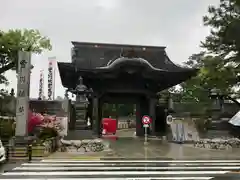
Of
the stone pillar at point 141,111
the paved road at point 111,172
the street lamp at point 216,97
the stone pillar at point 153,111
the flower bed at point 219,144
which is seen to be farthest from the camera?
the stone pillar at point 141,111

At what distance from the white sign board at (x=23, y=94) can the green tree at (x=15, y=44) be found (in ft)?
40.1

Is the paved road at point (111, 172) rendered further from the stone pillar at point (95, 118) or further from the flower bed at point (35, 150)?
the stone pillar at point (95, 118)

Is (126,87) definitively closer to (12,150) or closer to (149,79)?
(149,79)

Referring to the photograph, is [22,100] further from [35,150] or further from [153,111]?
[153,111]

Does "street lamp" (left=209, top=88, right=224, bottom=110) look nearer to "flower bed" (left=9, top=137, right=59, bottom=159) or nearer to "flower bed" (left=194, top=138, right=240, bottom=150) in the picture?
"flower bed" (left=194, top=138, right=240, bottom=150)

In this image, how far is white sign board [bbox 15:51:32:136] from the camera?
15.7m

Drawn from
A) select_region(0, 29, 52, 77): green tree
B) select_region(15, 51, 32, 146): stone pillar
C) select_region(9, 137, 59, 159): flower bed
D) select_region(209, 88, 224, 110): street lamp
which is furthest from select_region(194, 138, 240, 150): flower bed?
select_region(0, 29, 52, 77): green tree

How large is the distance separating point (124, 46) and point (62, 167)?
19768 mm

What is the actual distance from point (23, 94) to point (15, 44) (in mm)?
13462

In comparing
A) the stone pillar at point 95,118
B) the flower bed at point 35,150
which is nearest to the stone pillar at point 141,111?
the stone pillar at point 95,118

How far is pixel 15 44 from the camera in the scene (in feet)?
91.4

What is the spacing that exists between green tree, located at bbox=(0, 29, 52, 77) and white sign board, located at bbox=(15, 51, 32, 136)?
40.1 ft

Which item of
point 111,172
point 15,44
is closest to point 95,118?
point 15,44

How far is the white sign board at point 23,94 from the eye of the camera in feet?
51.6
